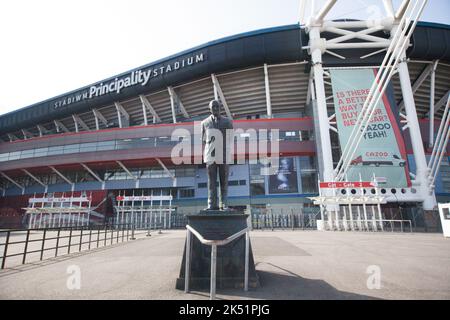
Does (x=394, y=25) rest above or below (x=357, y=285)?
above

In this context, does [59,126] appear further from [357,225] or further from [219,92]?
[357,225]

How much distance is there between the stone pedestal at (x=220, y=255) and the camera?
135 inches

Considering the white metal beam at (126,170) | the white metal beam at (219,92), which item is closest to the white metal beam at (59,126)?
the white metal beam at (126,170)

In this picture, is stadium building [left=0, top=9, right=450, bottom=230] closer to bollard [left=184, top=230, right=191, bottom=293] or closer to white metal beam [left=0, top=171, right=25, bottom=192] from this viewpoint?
white metal beam [left=0, top=171, right=25, bottom=192]

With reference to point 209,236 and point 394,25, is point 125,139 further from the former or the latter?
point 394,25

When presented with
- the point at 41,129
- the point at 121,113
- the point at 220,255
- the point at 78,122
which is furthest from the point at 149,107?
the point at 220,255

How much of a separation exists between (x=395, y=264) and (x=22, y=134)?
55.6m

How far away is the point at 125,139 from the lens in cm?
2612

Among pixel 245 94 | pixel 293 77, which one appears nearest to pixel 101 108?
pixel 245 94

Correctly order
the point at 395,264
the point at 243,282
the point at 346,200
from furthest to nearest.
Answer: the point at 346,200 < the point at 395,264 < the point at 243,282

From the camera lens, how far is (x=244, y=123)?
2366 centimetres

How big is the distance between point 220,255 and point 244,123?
21.0 m

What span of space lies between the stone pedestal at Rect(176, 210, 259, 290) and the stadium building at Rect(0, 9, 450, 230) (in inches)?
695

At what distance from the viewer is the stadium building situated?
20.8 meters
